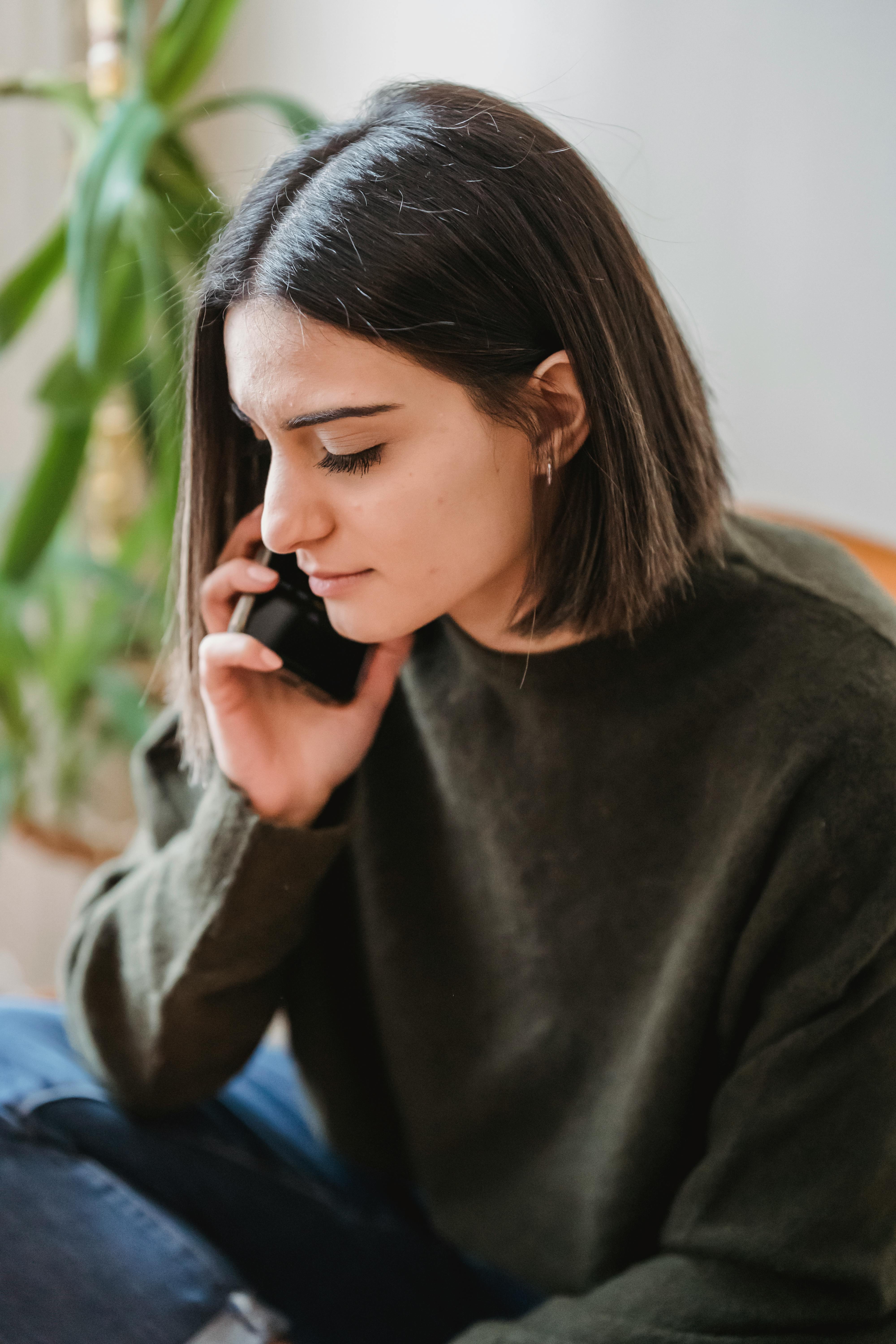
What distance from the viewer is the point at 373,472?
0.64 m

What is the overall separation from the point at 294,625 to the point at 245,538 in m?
0.07

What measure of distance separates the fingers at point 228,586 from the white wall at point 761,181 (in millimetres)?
499

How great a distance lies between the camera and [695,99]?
1.24 m

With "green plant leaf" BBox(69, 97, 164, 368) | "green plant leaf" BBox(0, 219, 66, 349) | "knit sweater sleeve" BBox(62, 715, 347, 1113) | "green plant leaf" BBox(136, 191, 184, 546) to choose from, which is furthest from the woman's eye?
"green plant leaf" BBox(0, 219, 66, 349)

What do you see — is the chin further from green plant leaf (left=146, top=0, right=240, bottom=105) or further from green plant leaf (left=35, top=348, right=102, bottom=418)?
green plant leaf (left=146, top=0, right=240, bottom=105)

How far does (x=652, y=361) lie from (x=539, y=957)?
45 centimetres

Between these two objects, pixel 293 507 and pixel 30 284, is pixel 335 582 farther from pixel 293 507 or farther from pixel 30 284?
pixel 30 284

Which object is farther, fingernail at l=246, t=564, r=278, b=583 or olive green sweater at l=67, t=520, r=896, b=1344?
fingernail at l=246, t=564, r=278, b=583

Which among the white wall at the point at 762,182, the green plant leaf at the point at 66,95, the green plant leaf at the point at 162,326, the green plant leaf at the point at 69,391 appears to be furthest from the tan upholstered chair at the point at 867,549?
the green plant leaf at the point at 66,95

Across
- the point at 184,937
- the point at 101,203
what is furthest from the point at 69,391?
the point at 184,937

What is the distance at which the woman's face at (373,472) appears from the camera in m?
0.62

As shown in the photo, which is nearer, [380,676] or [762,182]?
[380,676]

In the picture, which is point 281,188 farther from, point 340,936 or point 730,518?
point 340,936

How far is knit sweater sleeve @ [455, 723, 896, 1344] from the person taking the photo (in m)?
0.69
